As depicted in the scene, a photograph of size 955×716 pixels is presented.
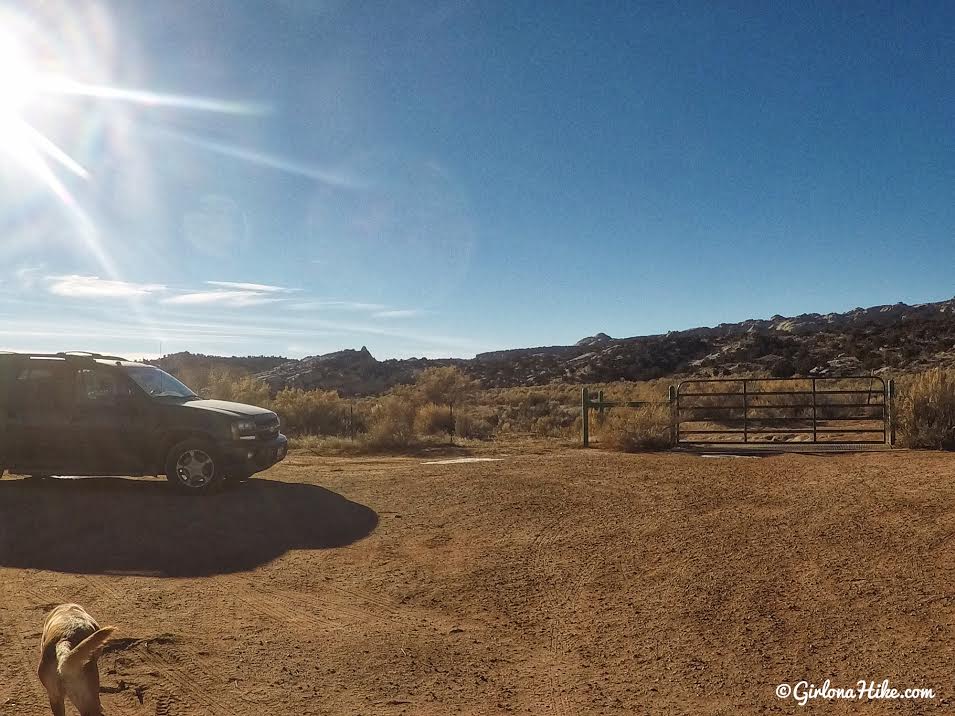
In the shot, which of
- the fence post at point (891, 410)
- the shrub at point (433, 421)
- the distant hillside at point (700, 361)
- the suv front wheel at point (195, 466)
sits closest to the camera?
the suv front wheel at point (195, 466)

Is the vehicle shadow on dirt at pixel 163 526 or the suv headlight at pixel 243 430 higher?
the suv headlight at pixel 243 430

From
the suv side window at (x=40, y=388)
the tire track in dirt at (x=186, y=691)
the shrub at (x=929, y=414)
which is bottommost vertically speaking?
the tire track in dirt at (x=186, y=691)

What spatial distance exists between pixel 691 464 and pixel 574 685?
8974 mm

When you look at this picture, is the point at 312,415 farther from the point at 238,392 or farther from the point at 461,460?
the point at 461,460

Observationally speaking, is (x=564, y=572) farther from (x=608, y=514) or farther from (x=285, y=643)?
(x=285, y=643)

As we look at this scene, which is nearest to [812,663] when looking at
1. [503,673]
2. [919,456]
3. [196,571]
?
[503,673]

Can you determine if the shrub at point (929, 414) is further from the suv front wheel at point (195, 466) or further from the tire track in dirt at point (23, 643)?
the tire track in dirt at point (23, 643)

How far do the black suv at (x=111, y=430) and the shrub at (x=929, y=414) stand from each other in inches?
508

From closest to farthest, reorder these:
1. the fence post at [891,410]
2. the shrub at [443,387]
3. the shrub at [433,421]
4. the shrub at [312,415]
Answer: the fence post at [891,410]
the shrub at [433,421]
the shrub at [312,415]
the shrub at [443,387]

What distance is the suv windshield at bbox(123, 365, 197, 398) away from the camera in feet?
36.3

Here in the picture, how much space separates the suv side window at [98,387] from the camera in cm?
1077

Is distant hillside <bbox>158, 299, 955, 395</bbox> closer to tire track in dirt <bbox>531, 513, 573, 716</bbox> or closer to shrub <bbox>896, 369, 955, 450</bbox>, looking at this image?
shrub <bbox>896, 369, 955, 450</bbox>

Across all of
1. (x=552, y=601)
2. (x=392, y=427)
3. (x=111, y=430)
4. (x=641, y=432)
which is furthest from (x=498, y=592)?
(x=392, y=427)

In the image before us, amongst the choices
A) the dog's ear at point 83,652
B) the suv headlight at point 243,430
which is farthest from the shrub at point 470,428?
the dog's ear at point 83,652
